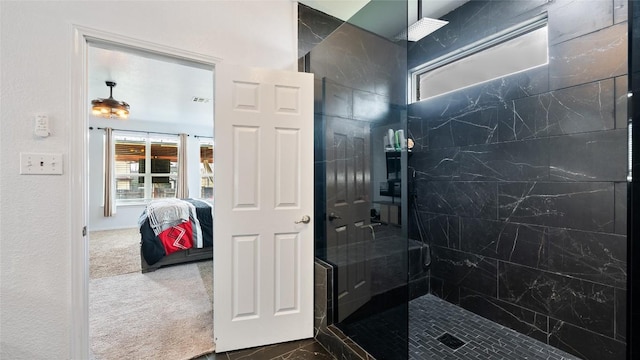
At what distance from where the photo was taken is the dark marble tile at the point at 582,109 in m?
1.71

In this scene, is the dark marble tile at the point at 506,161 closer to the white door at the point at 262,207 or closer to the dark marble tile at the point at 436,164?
the dark marble tile at the point at 436,164

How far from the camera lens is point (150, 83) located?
3924mm

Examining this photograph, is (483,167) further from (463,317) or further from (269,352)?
(269,352)

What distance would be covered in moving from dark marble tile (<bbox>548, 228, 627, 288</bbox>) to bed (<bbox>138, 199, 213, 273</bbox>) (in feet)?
12.3

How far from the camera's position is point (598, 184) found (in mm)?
1750

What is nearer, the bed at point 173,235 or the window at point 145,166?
the bed at point 173,235

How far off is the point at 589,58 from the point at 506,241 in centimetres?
141

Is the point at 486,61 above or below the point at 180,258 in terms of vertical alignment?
above

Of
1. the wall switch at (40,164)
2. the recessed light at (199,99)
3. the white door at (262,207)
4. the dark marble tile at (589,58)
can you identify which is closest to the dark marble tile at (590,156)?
the dark marble tile at (589,58)

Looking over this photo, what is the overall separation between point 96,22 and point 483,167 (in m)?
3.01

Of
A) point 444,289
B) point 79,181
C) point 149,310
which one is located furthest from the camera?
point 444,289

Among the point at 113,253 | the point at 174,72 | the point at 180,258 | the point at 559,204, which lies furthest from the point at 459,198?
the point at 113,253

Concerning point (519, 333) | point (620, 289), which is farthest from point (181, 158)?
point (620, 289)

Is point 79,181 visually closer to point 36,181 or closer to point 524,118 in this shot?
point 36,181
